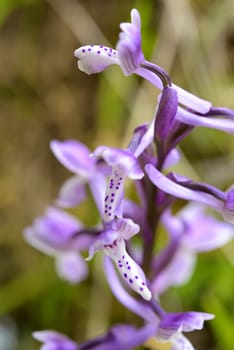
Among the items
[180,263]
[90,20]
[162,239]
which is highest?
[90,20]

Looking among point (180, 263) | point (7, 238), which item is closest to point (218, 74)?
point (7, 238)

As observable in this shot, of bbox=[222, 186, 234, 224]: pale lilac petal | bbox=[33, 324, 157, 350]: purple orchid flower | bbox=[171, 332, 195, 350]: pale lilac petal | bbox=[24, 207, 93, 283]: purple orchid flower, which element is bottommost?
bbox=[171, 332, 195, 350]: pale lilac petal

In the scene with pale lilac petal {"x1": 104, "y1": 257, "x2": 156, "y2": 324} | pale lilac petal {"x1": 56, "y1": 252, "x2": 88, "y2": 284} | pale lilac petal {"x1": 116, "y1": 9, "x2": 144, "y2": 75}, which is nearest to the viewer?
pale lilac petal {"x1": 116, "y1": 9, "x2": 144, "y2": 75}

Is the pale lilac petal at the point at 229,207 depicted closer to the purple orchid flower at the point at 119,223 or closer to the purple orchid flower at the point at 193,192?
the purple orchid flower at the point at 193,192

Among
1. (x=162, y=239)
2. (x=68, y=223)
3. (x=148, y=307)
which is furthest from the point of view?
(x=162, y=239)

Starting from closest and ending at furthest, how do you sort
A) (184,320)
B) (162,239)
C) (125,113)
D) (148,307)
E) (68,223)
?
(184,320), (148,307), (68,223), (162,239), (125,113)

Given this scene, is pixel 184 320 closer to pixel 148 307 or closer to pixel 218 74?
pixel 148 307

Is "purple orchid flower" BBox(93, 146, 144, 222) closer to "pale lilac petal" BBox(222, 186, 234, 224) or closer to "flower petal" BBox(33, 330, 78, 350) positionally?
"pale lilac petal" BBox(222, 186, 234, 224)

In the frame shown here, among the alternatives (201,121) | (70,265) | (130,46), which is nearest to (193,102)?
(201,121)

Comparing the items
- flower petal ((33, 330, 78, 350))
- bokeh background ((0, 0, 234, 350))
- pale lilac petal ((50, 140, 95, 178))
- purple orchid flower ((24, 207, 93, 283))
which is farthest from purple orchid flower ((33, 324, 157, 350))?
bokeh background ((0, 0, 234, 350))
